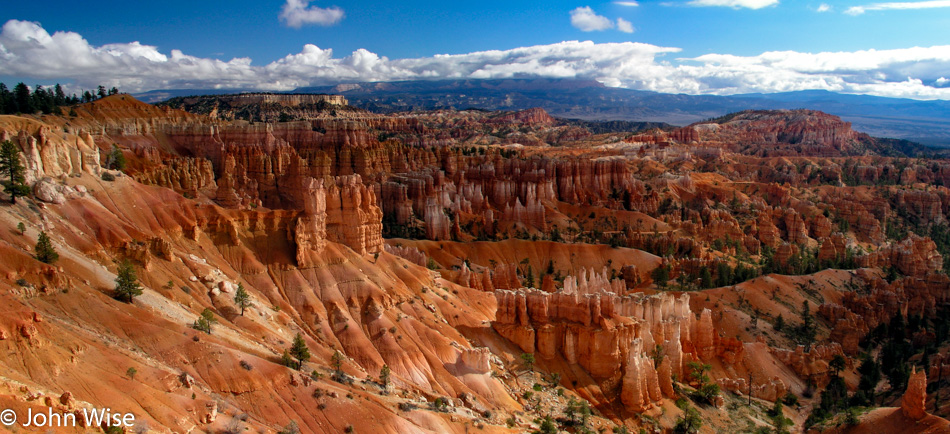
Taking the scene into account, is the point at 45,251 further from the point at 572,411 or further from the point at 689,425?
the point at 689,425

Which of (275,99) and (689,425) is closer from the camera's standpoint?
(689,425)

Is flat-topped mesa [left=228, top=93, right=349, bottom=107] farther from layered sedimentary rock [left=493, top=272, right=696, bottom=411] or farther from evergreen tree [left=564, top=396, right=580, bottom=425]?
evergreen tree [left=564, top=396, right=580, bottom=425]

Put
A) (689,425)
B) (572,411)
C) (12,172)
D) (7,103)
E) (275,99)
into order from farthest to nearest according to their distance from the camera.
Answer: (275,99) → (7,103) → (689,425) → (572,411) → (12,172)

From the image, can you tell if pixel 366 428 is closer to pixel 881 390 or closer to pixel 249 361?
pixel 249 361

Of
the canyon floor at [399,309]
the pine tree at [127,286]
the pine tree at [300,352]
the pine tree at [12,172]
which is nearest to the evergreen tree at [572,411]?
the canyon floor at [399,309]

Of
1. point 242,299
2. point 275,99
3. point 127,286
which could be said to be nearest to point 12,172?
point 127,286

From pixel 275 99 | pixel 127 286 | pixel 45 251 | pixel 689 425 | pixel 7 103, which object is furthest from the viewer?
pixel 275 99
